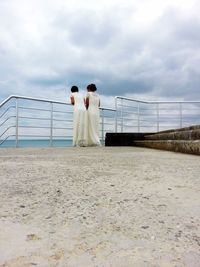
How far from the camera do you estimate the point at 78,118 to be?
34.7 ft

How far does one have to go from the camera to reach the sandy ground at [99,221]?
67.6 inches

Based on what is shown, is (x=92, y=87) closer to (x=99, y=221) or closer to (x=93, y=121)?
(x=93, y=121)

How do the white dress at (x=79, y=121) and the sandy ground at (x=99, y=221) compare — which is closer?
the sandy ground at (x=99, y=221)

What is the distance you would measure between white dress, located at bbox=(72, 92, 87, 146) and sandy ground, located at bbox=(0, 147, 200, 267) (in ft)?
23.1

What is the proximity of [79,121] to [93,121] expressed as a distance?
1.32 feet

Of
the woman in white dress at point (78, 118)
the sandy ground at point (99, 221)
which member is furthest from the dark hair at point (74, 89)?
the sandy ground at point (99, 221)

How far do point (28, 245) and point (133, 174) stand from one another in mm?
1944

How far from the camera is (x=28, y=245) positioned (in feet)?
6.00

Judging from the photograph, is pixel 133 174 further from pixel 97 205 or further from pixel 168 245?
pixel 168 245

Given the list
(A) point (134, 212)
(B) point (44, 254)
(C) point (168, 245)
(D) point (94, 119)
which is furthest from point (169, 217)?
(D) point (94, 119)

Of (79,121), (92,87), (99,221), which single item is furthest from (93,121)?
(99,221)

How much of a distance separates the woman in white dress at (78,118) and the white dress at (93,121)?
0.58ft

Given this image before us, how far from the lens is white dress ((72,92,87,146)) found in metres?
10.5

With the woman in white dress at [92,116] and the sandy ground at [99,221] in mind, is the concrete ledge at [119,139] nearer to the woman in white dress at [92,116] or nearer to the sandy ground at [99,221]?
the woman in white dress at [92,116]
